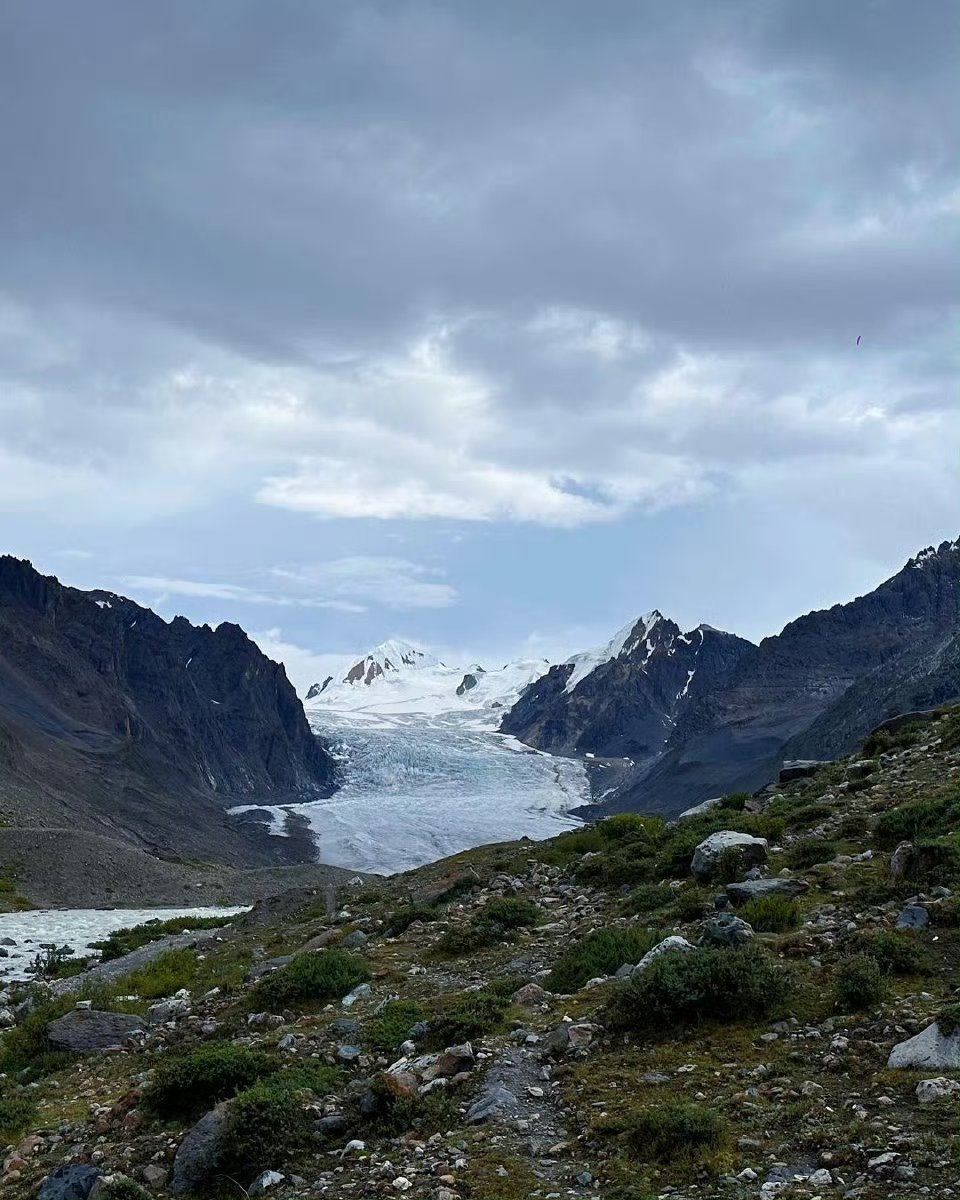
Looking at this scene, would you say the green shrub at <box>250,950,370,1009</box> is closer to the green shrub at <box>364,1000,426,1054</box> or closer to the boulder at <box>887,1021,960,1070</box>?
the green shrub at <box>364,1000,426,1054</box>

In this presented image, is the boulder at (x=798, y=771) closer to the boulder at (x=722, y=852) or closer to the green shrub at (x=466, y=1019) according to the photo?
the boulder at (x=722, y=852)

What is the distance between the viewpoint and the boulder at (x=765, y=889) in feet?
53.5

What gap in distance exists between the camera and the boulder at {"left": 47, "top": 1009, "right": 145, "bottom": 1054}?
54.3 feet

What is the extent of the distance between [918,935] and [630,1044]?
4298 mm

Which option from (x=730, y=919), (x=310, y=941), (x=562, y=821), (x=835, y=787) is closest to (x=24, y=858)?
(x=310, y=941)

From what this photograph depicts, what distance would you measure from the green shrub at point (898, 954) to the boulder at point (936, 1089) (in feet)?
9.26

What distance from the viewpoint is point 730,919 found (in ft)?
46.0

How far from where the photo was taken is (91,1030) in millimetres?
17000

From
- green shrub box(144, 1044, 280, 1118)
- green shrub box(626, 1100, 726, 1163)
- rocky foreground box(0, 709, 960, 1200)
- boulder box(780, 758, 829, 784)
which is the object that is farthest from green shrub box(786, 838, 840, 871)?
boulder box(780, 758, 829, 784)

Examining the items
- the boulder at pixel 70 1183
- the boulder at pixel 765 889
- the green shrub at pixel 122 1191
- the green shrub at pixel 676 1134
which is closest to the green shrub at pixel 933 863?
the boulder at pixel 765 889

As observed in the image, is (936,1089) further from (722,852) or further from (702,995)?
(722,852)

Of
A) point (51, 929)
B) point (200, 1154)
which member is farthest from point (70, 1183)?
point (51, 929)

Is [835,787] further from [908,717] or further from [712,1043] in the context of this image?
[712,1043]

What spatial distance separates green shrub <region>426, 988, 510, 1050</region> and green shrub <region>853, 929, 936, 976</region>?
4740 millimetres
